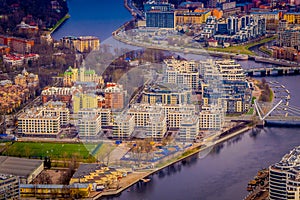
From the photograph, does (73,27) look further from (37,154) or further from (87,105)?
(37,154)

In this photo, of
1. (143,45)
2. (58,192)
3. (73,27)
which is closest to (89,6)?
(73,27)

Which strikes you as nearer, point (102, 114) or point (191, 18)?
point (102, 114)

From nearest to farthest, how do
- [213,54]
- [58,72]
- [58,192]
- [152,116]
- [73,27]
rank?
[58,192], [152,116], [58,72], [213,54], [73,27]

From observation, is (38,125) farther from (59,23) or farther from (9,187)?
(59,23)

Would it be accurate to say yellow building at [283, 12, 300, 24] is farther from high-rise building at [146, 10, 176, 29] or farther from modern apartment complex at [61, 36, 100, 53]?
modern apartment complex at [61, 36, 100, 53]

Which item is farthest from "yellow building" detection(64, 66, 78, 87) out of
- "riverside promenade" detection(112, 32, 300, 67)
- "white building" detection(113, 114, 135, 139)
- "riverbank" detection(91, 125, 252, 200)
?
"riverside promenade" detection(112, 32, 300, 67)

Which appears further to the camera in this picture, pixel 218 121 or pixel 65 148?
pixel 218 121

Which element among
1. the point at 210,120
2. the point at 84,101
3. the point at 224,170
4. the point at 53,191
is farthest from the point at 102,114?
the point at 53,191
